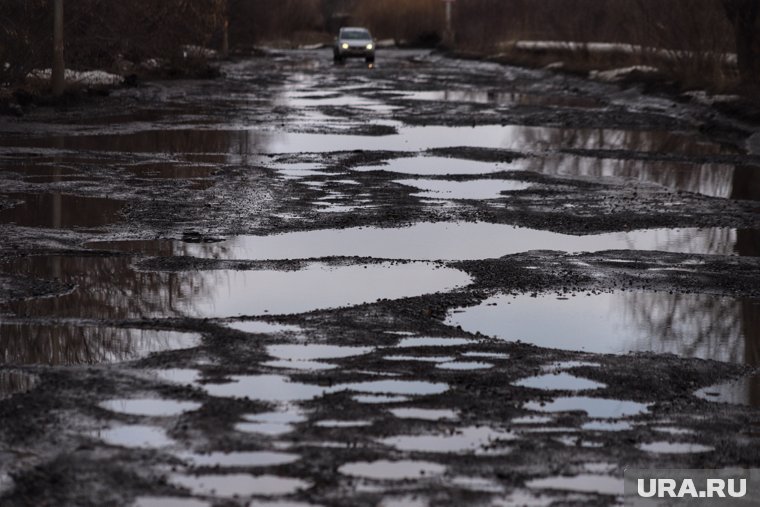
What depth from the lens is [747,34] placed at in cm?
2916

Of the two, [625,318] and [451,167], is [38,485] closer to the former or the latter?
[625,318]

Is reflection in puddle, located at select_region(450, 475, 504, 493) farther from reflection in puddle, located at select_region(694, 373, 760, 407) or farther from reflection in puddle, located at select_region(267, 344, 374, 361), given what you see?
reflection in puddle, located at select_region(267, 344, 374, 361)

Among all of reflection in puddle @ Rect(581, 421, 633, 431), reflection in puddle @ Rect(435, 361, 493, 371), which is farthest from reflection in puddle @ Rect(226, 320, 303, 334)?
reflection in puddle @ Rect(581, 421, 633, 431)

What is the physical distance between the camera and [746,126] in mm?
25328

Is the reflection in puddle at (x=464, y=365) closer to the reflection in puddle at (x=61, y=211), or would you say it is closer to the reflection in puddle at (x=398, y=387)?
the reflection in puddle at (x=398, y=387)

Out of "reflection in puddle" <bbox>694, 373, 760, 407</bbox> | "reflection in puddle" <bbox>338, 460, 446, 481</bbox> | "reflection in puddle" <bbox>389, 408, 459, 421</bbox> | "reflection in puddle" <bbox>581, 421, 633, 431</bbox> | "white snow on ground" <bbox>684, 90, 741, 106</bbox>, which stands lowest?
"reflection in puddle" <bbox>694, 373, 760, 407</bbox>

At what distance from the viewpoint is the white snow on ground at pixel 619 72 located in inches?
1488

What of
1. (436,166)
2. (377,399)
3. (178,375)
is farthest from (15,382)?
(436,166)

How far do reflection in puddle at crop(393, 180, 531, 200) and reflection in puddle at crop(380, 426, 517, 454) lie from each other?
29.5ft

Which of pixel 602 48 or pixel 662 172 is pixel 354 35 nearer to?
pixel 602 48

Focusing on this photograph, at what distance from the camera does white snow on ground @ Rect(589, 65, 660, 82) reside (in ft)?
124

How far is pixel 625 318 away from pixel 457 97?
26989mm

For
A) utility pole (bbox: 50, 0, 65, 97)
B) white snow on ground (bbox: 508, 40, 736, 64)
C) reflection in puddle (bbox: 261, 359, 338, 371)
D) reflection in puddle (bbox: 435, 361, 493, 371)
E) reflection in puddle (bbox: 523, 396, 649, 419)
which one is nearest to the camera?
reflection in puddle (bbox: 523, 396, 649, 419)

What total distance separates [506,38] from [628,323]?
194 feet
